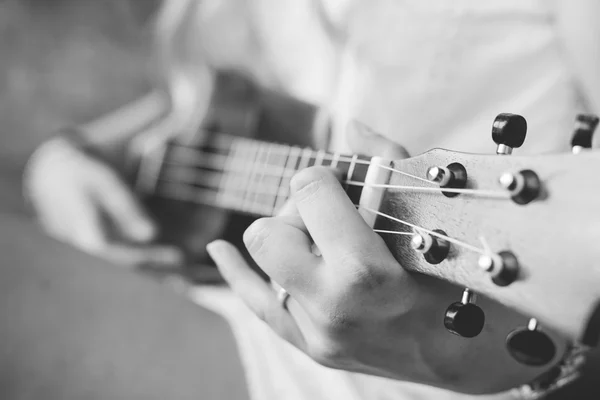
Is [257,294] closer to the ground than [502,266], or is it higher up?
closer to the ground

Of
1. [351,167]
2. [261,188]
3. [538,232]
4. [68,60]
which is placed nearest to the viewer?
[538,232]

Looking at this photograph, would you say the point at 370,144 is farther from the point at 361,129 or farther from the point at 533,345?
the point at 533,345

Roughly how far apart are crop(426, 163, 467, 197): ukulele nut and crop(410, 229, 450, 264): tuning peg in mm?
32

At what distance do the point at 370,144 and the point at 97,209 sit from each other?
67 centimetres

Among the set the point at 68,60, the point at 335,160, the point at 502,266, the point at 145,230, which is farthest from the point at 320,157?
the point at 68,60

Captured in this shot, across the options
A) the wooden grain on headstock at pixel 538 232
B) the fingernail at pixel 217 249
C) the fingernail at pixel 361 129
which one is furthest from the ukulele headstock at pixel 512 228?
the fingernail at pixel 217 249

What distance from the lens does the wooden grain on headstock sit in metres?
0.26

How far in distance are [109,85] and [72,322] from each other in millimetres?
686

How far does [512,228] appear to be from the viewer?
0.30 m

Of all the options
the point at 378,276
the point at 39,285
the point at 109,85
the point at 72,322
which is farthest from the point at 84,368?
the point at 378,276

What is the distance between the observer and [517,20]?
567 millimetres

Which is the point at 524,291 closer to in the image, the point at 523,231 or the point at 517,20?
the point at 523,231

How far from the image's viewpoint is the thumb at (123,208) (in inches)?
37.0

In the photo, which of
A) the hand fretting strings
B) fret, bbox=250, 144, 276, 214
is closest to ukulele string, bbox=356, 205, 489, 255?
the hand fretting strings
